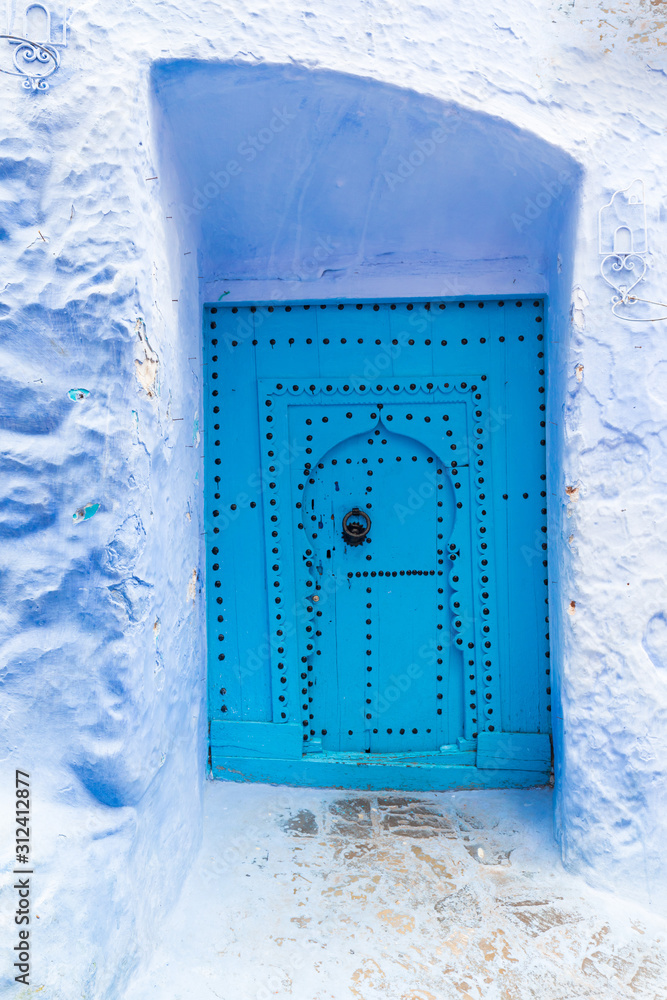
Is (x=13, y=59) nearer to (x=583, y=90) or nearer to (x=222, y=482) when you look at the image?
(x=222, y=482)

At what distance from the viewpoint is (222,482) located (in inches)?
96.4

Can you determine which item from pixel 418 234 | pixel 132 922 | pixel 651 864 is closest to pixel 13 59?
pixel 418 234

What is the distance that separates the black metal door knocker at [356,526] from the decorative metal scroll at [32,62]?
5.16 ft

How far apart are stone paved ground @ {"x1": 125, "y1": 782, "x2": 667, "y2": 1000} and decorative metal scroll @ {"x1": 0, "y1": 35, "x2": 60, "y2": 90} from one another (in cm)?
224

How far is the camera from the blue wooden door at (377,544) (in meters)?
2.42

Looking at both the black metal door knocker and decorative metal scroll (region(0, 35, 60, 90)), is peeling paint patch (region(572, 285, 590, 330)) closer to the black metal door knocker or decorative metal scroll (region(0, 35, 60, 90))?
the black metal door knocker

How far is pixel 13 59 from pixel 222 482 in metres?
1.38

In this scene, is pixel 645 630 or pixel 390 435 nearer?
pixel 645 630

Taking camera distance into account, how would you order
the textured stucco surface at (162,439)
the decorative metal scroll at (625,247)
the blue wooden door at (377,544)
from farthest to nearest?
1. the blue wooden door at (377,544)
2. the decorative metal scroll at (625,247)
3. the textured stucco surface at (162,439)

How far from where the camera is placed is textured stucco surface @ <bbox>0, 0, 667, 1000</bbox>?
62.2 inches

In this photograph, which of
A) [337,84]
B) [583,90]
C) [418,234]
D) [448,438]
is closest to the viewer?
[337,84]

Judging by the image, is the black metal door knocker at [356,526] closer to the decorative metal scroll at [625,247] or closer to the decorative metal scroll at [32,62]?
the decorative metal scroll at [625,247]

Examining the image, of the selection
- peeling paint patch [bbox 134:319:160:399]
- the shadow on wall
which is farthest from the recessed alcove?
peeling paint patch [bbox 134:319:160:399]

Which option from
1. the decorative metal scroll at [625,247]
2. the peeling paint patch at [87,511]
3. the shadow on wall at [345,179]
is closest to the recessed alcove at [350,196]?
the shadow on wall at [345,179]
